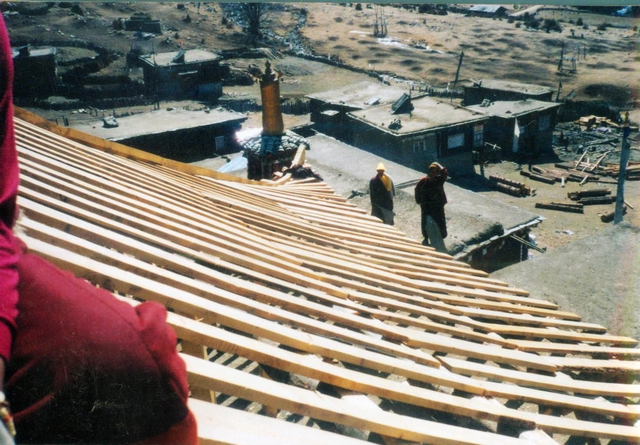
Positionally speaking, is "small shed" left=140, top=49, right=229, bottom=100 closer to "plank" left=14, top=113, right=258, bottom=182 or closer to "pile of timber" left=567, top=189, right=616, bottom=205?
"pile of timber" left=567, top=189, right=616, bottom=205

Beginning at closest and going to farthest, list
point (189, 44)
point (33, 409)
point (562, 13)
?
point (33, 409)
point (189, 44)
point (562, 13)

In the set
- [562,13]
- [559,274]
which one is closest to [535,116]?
[559,274]

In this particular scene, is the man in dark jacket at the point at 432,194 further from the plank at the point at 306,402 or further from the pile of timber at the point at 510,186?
the pile of timber at the point at 510,186

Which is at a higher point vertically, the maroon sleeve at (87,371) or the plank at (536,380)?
the maroon sleeve at (87,371)

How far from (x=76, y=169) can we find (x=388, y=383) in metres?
3.01

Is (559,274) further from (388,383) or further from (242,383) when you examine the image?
(242,383)

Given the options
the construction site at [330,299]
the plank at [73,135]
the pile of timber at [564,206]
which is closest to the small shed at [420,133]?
the pile of timber at [564,206]

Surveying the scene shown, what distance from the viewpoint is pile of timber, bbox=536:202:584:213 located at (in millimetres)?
25688

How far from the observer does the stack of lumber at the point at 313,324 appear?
2.23 m

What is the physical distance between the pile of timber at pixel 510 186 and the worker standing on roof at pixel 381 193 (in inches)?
822

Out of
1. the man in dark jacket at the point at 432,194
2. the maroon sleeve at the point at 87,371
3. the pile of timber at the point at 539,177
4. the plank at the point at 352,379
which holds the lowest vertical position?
the pile of timber at the point at 539,177

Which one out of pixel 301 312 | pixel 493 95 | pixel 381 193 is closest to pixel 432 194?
pixel 381 193

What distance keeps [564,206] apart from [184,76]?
107 ft

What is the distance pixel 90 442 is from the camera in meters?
1.48
